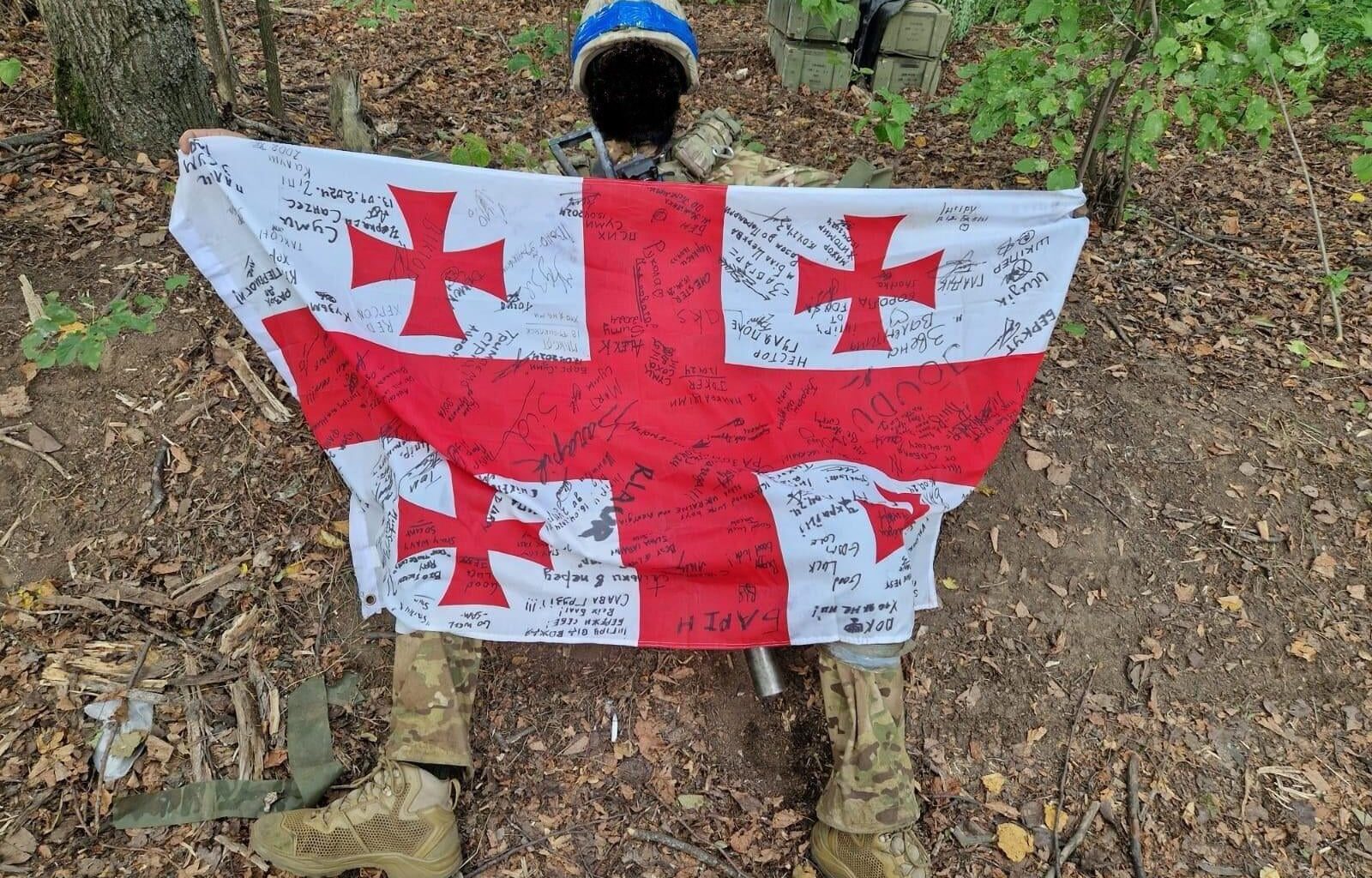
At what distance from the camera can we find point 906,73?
16.6 ft

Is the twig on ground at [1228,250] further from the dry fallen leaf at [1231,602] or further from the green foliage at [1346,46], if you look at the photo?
the green foliage at [1346,46]

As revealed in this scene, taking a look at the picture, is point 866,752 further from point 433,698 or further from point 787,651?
point 433,698

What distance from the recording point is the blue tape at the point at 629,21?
2.44 meters

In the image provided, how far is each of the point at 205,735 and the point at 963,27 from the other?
21.2 ft

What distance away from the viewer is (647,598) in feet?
7.43

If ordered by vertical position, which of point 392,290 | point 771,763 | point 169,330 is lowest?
point 771,763

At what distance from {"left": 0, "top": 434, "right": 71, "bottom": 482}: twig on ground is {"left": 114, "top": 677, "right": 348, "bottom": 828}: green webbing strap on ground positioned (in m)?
1.12

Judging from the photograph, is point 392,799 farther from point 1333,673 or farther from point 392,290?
point 1333,673

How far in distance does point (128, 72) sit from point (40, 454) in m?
1.59

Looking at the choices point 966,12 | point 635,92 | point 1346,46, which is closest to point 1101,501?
point 635,92

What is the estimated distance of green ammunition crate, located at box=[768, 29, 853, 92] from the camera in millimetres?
4934

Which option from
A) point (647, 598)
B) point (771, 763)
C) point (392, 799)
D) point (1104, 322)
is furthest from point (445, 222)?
point (1104, 322)

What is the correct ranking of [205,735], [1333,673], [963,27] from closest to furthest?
[205,735]
[1333,673]
[963,27]

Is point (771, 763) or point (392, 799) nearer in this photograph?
point (392, 799)
